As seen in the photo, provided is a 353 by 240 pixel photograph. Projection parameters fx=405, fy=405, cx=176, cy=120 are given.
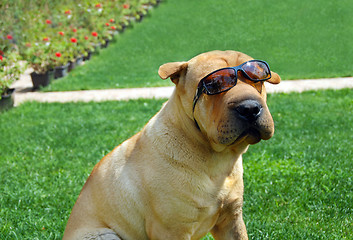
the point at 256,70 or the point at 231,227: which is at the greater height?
the point at 256,70

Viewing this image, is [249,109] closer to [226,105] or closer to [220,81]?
[226,105]

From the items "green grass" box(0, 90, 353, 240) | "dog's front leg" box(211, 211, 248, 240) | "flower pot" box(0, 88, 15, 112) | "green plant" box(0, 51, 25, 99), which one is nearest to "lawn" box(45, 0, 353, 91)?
"green plant" box(0, 51, 25, 99)

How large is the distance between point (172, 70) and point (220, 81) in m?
0.29

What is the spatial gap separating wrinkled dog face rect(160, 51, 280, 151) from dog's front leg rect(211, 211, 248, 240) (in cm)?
61

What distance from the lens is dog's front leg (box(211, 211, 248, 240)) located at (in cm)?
264

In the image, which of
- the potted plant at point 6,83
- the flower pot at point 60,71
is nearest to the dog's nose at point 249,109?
the potted plant at point 6,83

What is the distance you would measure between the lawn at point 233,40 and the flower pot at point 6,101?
125 centimetres

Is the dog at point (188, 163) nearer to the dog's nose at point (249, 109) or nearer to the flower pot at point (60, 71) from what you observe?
the dog's nose at point (249, 109)

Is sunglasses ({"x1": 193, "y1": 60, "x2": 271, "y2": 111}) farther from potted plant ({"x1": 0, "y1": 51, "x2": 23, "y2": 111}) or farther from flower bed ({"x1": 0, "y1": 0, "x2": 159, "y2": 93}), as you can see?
flower bed ({"x1": 0, "y1": 0, "x2": 159, "y2": 93})

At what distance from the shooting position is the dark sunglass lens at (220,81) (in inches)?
86.2

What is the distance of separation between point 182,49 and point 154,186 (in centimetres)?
875

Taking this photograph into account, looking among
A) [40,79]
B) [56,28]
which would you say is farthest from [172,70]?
[56,28]

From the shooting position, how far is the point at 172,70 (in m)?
2.30

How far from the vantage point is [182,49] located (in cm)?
1084
